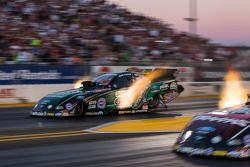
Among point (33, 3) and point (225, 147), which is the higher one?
point (33, 3)

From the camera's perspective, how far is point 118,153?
873cm

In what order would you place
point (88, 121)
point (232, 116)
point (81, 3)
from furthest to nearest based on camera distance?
point (81, 3) → point (88, 121) → point (232, 116)

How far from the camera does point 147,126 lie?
12.6 meters

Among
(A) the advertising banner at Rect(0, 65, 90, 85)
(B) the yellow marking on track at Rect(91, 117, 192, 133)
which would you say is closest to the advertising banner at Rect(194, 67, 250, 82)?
(A) the advertising banner at Rect(0, 65, 90, 85)

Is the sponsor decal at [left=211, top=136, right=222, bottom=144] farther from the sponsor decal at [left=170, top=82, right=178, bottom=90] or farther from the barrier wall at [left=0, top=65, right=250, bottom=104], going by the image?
the barrier wall at [left=0, top=65, right=250, bottom=104]

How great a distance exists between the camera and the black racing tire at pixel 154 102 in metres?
16.1

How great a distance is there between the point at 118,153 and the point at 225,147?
5.90 feet

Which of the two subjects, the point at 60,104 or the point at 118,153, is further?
the point at 60,104

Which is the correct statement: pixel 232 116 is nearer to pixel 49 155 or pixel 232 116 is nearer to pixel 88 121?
pixel 49 155

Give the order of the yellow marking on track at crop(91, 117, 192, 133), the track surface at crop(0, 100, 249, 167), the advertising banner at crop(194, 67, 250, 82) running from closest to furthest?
the track surface at crop(0, 100, 249, 167) → the yellow marking on track at crop(91, 117, 192, 133) → the advertising banner at crop(194, 67, 250, 82)

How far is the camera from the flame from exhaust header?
605 inches

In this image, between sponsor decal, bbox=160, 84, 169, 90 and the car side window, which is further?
sponsor decal, bbox=160, 84, 169, 90

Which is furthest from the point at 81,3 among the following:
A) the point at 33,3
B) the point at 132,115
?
the point at 132,115

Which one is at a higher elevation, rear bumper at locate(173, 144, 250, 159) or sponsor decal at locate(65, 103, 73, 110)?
sponsor decal at locate(65, 103, 73, 110)
